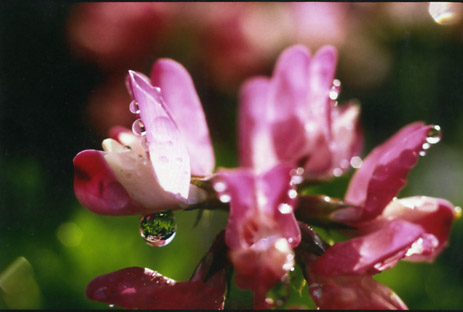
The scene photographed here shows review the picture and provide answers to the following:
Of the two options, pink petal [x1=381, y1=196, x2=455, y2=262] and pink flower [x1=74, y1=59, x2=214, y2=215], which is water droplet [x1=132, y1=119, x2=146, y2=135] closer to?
pink flower [x1=74, y1=59, x2=214, y2=215]

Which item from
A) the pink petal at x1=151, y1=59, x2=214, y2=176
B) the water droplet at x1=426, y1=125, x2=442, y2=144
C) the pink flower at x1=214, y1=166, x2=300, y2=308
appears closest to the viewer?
the pink flower at x1=214, y1=166, x2=300, y2=308

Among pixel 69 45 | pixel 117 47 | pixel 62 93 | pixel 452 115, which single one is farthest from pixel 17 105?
pixel 452 115

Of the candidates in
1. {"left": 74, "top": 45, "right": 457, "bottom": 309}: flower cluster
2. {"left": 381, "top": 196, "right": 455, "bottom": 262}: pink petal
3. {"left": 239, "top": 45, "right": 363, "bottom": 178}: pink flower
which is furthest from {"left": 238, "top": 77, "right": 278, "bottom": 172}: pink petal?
{"left": 381, "top": 196, "right": 455, "bottom": 262}: pink petal

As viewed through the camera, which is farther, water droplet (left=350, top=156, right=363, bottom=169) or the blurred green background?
water droplet (left=350, top=156, right=363, bottom=169)

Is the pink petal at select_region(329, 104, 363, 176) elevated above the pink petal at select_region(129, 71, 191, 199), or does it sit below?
below

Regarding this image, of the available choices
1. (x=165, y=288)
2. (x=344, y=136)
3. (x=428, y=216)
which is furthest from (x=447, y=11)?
(x=165, y=288)

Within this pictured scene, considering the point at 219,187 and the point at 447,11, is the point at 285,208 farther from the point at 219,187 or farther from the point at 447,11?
the point at 447,11

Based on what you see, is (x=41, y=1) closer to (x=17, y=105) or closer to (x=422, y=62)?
(x=17, y=105)
